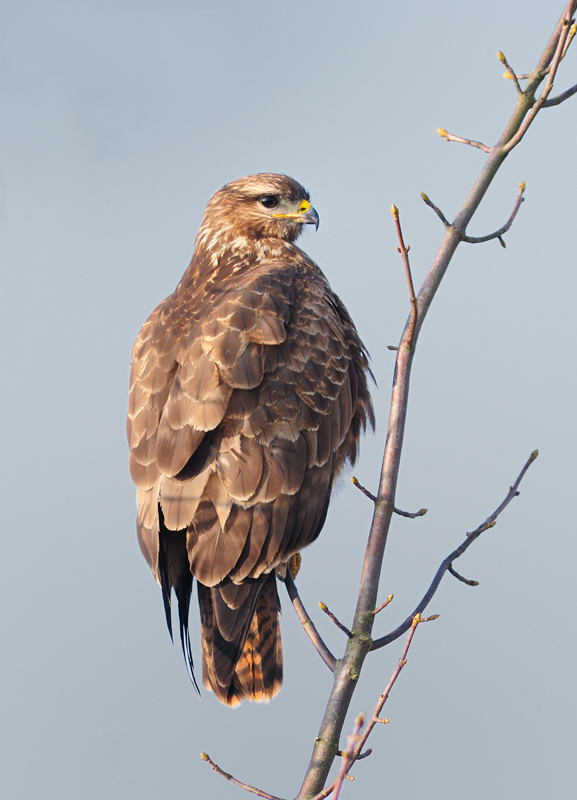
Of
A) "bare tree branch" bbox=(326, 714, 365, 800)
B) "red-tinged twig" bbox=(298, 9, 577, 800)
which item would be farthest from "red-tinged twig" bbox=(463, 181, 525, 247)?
"bare tree branch" bbox=(326, 714, 365, 800)

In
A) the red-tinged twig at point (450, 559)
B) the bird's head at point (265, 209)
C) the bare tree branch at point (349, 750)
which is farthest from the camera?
the bird's head at point (265, 209)

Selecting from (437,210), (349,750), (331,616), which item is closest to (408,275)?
(437,210)

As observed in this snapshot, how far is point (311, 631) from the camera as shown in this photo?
115 inches

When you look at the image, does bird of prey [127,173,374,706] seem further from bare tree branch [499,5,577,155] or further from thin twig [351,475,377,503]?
bare tree branch [499,5,577,155]

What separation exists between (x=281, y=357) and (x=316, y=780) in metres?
1.60

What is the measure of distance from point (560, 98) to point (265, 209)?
1764 mm

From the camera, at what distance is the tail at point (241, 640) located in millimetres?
3049

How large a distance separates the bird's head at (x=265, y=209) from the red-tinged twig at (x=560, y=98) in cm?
151

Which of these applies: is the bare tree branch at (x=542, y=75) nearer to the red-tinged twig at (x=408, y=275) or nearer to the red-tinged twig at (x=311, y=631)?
the red-tinged twig at (x=408, y=275)

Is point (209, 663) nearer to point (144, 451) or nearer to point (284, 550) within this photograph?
point (284, 550)

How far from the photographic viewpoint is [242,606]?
3.07 metres

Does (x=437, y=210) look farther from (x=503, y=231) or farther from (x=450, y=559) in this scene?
(x=450, y=559)

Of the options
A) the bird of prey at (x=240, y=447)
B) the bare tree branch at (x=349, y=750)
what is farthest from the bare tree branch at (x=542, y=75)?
the bare tree branch at (x=349, y=750)

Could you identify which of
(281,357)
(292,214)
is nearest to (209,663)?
(281,357)
